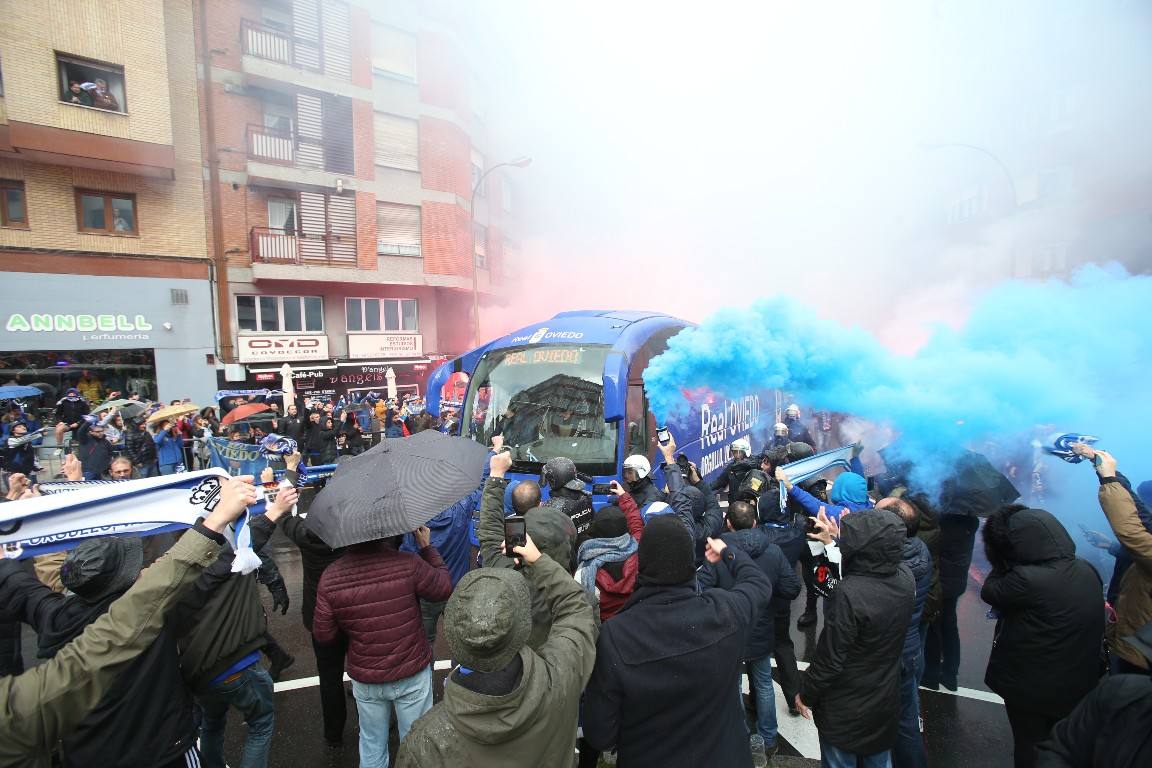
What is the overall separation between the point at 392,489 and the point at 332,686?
1.67 meters

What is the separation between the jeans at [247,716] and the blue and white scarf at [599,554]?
6.00 ft

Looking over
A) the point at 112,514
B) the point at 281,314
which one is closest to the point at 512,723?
the point at 112,514

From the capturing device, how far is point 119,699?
2.23 metres

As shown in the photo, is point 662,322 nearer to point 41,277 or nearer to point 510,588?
point 510,588

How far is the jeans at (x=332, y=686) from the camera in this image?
3354 mm

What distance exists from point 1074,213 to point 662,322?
8.00 metres

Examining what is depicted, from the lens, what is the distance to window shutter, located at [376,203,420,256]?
67.2 ft

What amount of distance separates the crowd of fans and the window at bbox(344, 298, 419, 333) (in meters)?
17.2

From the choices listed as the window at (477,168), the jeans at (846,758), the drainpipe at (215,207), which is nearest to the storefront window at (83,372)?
the drainpipe at (215,207)

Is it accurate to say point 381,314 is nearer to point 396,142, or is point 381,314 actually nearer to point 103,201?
point 396,142

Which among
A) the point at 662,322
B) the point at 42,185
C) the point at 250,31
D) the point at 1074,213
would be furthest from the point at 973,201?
the point at 42,185

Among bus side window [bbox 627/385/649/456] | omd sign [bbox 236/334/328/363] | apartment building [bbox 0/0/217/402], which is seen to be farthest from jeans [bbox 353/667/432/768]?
omd sign [bbox 236/334/328/363]

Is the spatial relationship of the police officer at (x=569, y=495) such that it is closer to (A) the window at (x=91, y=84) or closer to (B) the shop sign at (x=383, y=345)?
(B) the shop sign at (x=383, y=345)

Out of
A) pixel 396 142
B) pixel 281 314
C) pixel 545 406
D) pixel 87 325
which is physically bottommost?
pixel 545 406
